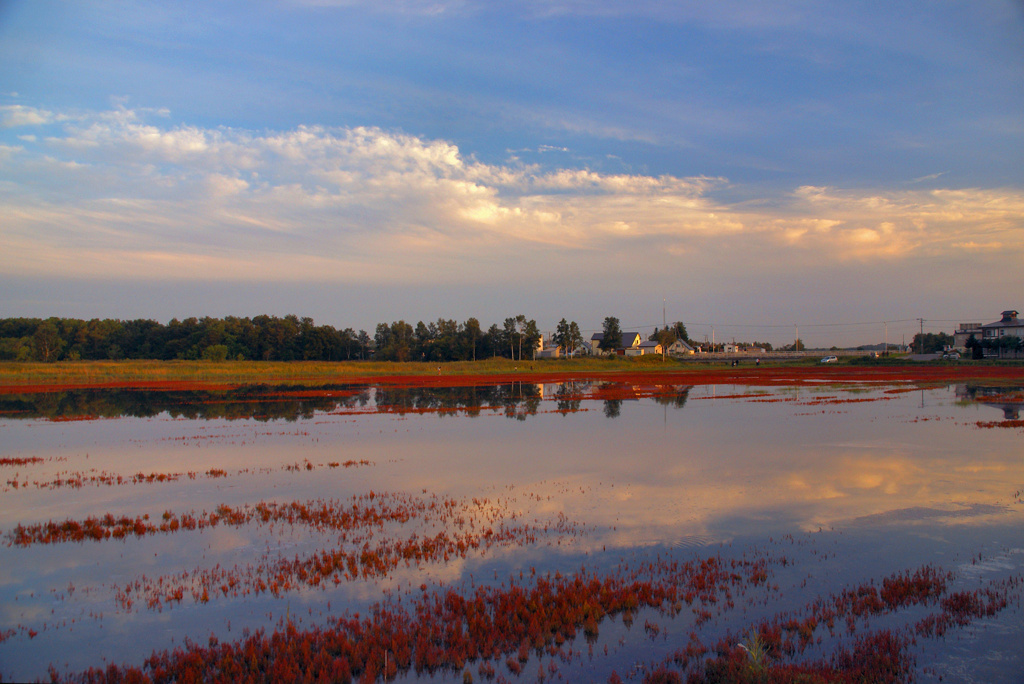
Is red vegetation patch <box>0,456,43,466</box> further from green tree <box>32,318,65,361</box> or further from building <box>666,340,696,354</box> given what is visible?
building <box>666,340,696,354</box>

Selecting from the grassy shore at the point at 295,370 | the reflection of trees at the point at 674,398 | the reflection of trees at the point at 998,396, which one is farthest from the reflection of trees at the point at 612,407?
the grassy shore at the point at 295,370

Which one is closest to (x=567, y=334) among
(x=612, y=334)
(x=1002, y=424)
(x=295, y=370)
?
(x=612, y=334)

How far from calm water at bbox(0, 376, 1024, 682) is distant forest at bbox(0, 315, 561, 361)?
104 meters

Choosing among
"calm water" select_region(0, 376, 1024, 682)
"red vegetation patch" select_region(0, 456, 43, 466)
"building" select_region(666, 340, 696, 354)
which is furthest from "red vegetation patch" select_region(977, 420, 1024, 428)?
"building" select_region(666, 340, 696, 354)

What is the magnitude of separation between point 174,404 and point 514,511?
37.7 meters

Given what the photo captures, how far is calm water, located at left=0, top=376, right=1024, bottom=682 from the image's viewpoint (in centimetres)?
784

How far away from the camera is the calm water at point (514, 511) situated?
7836 millimetres

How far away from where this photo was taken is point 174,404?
4100 cm

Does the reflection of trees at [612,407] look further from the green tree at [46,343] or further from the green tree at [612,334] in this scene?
the green tree at [46,343]

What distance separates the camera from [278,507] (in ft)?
44.7

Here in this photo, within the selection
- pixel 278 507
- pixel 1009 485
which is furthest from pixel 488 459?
pixel 1009 485

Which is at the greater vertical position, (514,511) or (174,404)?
(514,511)

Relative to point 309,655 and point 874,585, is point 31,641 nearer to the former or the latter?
point 309,655

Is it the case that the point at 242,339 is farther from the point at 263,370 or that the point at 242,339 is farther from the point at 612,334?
the point at 612,334
